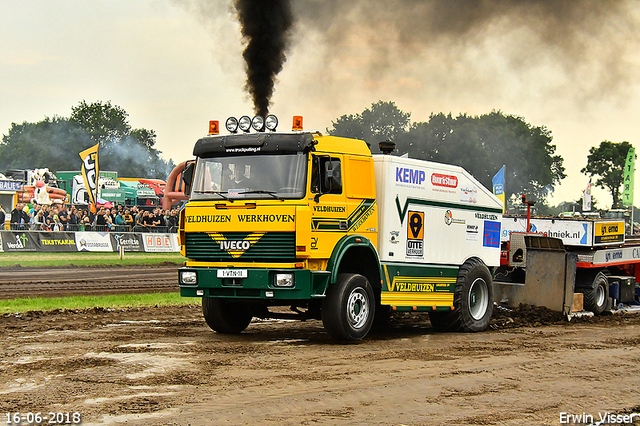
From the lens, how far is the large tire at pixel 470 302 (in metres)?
13.7

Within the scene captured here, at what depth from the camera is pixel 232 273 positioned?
1130cm

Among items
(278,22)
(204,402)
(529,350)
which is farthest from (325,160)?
(278,22)

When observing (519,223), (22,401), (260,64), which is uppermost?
(260,64)

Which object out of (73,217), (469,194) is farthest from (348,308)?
(73,217)

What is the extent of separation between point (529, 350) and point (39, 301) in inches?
434

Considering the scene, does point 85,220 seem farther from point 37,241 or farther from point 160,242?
point 160,242

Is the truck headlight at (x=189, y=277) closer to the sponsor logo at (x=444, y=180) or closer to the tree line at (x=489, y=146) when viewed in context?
the sponsor logo at (x=444, y=180)

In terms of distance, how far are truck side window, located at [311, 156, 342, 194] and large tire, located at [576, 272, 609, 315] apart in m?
7.81

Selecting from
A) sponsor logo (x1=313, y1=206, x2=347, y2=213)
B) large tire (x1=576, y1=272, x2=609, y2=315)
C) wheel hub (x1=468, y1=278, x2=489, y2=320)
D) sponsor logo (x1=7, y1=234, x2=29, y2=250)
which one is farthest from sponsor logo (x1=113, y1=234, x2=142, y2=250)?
sponsor logo (x1=313, y1=206, x2=347, y2=213)

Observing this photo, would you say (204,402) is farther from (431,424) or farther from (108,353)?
(108,353)

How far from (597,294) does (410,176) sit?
6547 mm

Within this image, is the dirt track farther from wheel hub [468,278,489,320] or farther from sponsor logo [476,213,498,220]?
sponsor logo [476,213,498,220]

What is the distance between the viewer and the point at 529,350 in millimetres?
11109

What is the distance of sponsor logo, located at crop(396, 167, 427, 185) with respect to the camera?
12.5 metres
